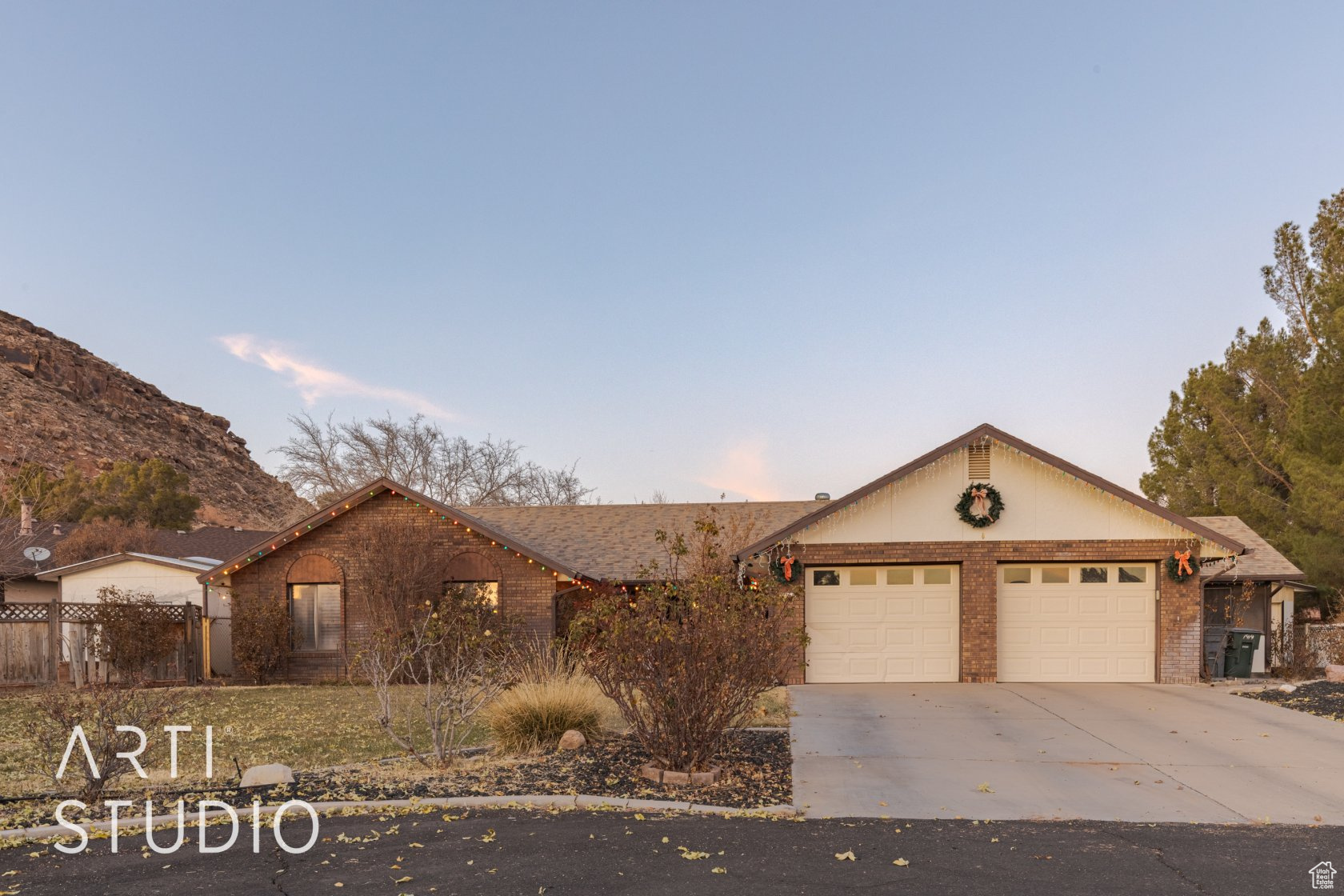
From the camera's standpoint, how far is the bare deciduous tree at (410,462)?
39.6 m

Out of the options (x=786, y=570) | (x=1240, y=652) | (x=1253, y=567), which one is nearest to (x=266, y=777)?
(x=786, y=570)

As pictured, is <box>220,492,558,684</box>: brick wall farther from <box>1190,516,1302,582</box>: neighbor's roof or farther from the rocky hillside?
the rocky hillside

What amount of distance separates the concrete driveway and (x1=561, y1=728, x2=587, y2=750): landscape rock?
2.31 meters

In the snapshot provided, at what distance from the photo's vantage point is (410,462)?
134 ft

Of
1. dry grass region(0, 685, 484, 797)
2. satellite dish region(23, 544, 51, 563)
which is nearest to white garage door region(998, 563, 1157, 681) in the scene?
dry grass region(0, 685, 484, 797)

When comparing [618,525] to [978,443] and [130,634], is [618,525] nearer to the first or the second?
[978,443]

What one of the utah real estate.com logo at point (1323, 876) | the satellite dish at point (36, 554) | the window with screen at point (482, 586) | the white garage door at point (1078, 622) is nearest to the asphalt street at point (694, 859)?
the utah real estate.com logo at point (1323, 876)

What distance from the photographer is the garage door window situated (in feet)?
54.4

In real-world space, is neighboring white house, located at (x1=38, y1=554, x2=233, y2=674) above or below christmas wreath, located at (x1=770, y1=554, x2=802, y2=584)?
below

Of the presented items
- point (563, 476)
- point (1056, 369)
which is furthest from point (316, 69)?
point (563, 476)

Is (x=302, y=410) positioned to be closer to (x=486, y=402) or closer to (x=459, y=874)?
(x=486, y=402)

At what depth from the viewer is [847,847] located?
6.23m

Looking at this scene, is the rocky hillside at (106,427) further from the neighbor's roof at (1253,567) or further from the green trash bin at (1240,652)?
the green trash bin at (1240,652)

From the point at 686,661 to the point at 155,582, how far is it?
57.2 ft
